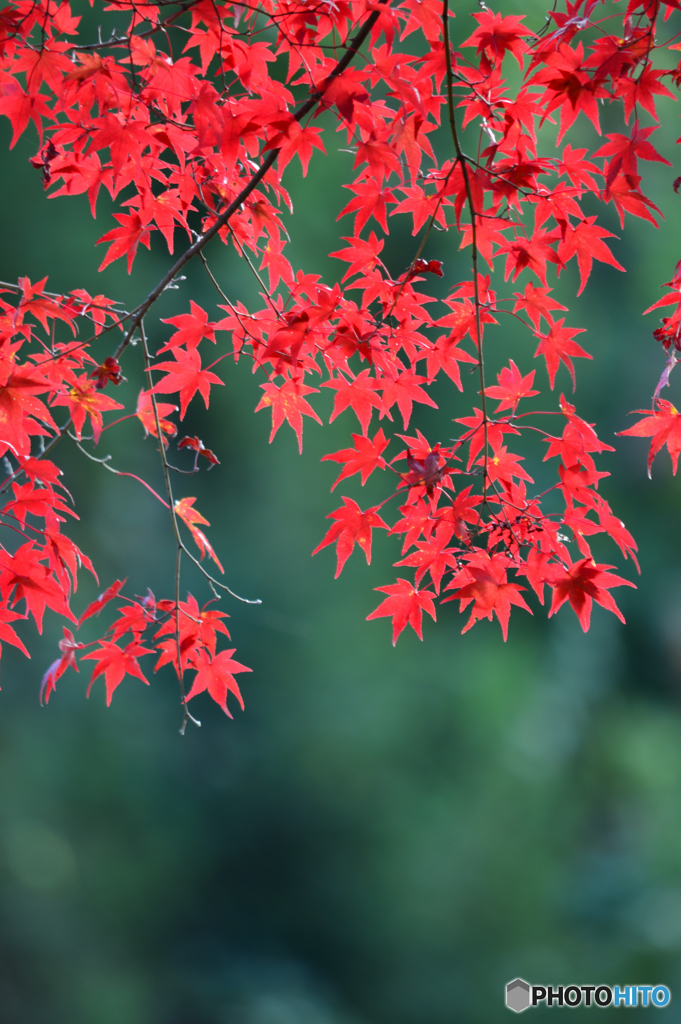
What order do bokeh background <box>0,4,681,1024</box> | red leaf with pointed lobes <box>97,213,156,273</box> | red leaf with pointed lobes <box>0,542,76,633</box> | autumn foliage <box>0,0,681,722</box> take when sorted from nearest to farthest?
autumn foliage <box>0,0,681,722</box> < red leaf with pointed lobes <box>0,542,76,633</box> < red leaf with pointed lobes <box>97,213,156,273</box> < bokeh background <box>0,4,681,1024</box>

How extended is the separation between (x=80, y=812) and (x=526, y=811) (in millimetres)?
1756

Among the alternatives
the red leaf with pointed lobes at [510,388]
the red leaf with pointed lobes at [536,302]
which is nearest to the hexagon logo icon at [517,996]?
the red leaf with pointed lobes at [510,388]

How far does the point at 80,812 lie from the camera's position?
2.76 metres

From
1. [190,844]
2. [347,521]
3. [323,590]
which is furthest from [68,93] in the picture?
[190,844]

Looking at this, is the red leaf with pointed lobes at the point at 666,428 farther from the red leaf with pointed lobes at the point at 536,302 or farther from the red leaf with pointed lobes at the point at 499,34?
the red leaf with pointed lobes at the point at 499,34

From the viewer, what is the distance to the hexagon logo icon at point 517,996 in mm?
2791

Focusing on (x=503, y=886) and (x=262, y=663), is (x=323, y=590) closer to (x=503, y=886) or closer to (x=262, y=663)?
(x=262, y=663)

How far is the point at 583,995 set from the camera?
2.83 m

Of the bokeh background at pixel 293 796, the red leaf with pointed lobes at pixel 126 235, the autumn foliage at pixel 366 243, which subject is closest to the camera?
the autumn foliage at pixel 366 243

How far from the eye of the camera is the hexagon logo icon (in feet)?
9.16

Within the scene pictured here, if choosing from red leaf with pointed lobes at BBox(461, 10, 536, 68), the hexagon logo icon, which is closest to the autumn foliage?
red leaf with pointed lobes at BBox(461, 10, 536, 68)

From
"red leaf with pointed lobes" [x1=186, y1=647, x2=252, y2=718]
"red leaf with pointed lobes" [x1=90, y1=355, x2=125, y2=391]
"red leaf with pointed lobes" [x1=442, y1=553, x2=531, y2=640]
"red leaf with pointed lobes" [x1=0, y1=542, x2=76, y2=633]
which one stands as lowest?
"red leaf with pointed lobes" [x1=186, y1=647, x2=252, y2=718]

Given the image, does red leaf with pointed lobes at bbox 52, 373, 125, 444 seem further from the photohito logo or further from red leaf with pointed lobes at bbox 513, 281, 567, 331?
the photohito logo

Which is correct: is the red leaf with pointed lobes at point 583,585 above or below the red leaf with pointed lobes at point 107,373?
below
